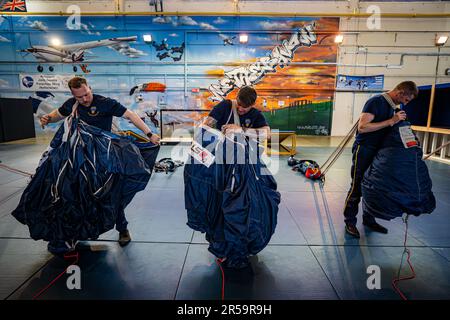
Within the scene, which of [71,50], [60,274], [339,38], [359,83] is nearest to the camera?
[60,274]

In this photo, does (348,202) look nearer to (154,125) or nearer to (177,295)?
(177,295)

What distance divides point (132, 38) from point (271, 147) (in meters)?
8.84

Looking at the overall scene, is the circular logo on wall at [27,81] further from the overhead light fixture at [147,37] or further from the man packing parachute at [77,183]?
the man packing parachute at [77,183]

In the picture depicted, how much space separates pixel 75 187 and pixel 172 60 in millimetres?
11824

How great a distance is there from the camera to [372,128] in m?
2.78

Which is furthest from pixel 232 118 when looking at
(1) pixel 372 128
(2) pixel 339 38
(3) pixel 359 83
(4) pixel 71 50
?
(4) pixel 71 50

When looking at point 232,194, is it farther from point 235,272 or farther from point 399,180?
point 399,180

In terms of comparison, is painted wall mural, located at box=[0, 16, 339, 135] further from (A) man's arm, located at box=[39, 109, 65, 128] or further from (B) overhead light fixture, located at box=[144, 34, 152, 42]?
(A) man's arm, located at box=[39, 109, 65, 128]

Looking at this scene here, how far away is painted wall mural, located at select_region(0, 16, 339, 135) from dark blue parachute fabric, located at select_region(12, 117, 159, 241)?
400 inches

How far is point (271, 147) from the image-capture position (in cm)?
878

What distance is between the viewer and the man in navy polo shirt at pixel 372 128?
8.95ft

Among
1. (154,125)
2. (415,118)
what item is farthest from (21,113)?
(415,118)

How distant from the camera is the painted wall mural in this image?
1253 centimetres

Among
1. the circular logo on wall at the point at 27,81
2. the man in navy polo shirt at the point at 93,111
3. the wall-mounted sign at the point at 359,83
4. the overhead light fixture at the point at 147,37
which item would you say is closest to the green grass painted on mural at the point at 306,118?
the wall-mounted sign at the point at 359,83
